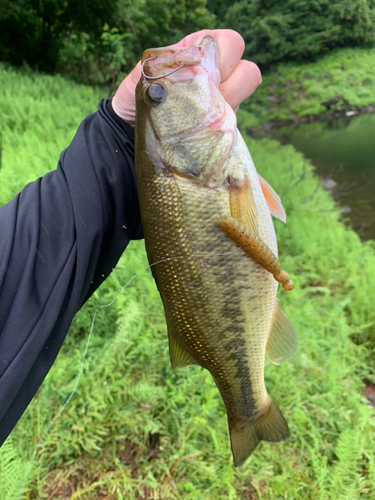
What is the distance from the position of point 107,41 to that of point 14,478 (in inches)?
487

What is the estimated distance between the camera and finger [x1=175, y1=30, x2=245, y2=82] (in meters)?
1.38

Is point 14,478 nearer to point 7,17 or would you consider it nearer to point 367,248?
point 367,248

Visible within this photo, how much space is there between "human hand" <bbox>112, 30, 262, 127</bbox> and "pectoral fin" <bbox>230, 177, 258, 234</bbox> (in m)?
0.51

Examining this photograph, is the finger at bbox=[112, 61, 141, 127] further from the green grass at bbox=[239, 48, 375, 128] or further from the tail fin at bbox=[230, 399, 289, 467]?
the green grass at bbox=[239, 48, 375, 128]

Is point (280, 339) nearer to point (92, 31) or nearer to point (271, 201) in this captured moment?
point (271, 201)

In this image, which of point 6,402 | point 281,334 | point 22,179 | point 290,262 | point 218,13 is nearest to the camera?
point 6,402

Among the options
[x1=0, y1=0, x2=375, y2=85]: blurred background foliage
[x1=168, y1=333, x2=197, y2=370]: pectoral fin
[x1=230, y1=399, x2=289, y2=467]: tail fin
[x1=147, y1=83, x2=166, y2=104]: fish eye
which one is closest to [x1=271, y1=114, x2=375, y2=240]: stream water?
[x1=230, y1=399, x2=289, y2=467]: tail fin

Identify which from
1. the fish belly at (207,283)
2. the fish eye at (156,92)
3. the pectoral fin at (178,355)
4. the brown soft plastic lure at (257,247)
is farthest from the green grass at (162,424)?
the fish eye at (156,92)

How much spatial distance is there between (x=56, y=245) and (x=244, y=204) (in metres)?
0.86

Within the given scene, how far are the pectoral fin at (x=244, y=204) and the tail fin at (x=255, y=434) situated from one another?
3.28ft

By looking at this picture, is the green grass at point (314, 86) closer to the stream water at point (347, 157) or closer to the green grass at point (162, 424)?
the stream water at point (347, 157)

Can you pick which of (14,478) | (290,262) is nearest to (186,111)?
(14,478)

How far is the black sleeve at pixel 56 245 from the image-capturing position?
118cm

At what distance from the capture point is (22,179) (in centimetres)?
364
